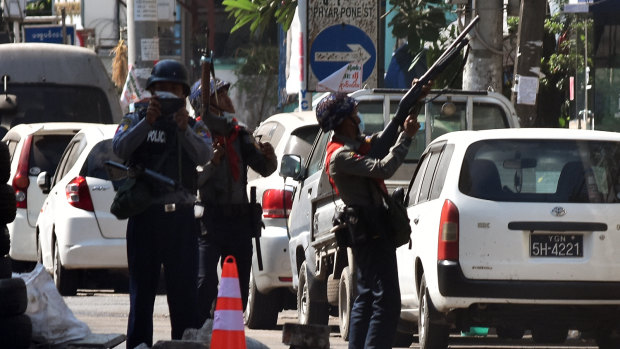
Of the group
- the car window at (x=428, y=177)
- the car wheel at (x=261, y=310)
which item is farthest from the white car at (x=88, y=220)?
the car window at (x=428, y=177)

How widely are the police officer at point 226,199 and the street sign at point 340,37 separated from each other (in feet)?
23.5

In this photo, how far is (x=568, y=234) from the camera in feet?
33.4

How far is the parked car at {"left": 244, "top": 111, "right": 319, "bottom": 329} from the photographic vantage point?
512 inches

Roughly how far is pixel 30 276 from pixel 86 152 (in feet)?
21.5

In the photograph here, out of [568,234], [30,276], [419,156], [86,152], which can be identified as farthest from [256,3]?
[30,276]

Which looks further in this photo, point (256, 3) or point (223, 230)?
point (256, 3)

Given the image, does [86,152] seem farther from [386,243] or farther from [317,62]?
[386,243]

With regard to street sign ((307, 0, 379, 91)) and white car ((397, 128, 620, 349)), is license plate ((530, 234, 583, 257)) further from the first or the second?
street sign ((307, 0, 379, 91))

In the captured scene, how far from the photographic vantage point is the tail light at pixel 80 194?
15.1 m

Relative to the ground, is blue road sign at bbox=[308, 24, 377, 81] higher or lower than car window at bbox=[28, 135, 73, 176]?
higher

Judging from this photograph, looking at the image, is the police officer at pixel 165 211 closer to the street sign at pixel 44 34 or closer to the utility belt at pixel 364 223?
the utility belt at pixel 364 223

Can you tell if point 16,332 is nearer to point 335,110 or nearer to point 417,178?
point 335,110

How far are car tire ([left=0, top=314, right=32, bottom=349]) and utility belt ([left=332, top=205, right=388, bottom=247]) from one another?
188cm

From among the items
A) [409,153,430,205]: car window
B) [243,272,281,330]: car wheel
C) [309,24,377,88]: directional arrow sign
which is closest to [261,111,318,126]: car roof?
[243,272,281,330]: car wheel
